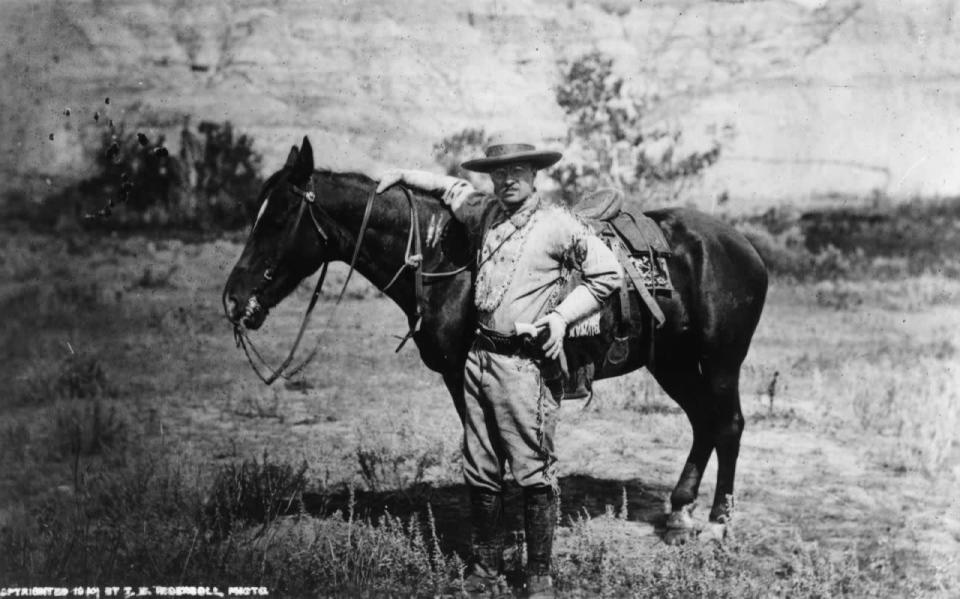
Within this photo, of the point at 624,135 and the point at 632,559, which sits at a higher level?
the point at 624,135

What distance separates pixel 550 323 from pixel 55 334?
901cm

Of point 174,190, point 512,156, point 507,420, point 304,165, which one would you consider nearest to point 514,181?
point 512,156

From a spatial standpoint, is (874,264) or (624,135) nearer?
(874,264)

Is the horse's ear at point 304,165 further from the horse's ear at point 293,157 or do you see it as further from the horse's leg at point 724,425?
the horse's leg at point 724,425

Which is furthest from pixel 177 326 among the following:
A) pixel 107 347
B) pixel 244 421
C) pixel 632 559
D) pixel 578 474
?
pixel 632 559

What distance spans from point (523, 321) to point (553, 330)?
18 cm

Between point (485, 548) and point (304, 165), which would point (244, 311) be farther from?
point (485, 548)

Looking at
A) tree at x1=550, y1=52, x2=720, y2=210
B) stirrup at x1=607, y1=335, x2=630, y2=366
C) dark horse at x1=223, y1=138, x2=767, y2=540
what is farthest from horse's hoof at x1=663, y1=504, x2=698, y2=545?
tree at x1=550, y1=52, x2=720, y2=210

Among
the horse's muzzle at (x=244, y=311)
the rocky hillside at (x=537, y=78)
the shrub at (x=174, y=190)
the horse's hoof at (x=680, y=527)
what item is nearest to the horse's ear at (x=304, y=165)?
the horse's muzzle at (x=244, y=311)

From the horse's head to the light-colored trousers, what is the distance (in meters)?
1.25

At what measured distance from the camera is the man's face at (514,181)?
3.81 m

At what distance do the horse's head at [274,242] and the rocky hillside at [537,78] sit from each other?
2034 cm

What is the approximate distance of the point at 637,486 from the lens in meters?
6.23

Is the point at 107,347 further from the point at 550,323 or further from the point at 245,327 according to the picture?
the point at 550,323
